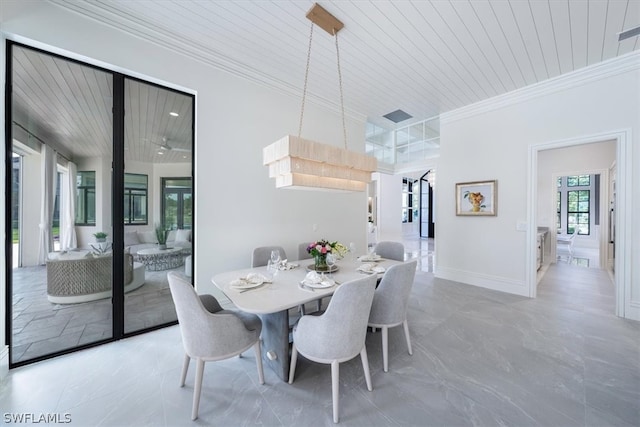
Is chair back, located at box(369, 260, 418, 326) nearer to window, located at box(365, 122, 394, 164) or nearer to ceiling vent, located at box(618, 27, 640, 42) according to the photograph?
ceiling vent, located at box(618, 27, 640, 42)

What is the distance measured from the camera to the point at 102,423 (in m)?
1.51

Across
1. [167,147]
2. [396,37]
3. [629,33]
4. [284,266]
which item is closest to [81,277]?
[167,147]

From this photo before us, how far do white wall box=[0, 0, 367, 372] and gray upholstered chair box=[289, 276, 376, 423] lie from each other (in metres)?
1.84

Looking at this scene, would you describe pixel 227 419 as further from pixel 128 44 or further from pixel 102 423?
pixel 128 44

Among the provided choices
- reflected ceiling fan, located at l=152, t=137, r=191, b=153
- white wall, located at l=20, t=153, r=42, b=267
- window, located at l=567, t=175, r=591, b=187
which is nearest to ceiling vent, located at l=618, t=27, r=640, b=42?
reflected ceiling fan, located at l=152, t=137, r=191, b=153

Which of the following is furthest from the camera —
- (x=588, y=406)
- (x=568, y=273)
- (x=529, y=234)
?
(x=568, y=273)

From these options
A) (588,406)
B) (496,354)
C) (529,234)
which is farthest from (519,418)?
(529,234)

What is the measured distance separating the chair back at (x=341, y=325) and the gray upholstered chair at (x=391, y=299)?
1.43 ft

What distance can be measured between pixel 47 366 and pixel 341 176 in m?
3.05

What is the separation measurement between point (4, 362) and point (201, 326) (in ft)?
6.11

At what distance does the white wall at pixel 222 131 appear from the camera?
2117mm

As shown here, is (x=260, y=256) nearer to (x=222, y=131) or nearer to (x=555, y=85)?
(x=222, y=131)

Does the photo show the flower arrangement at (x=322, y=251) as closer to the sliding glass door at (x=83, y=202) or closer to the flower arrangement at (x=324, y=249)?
the flower arrangement at (x=324, y=249)

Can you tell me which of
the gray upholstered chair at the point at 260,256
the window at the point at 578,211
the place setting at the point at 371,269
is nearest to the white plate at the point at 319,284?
the place setting at the point at 371,269
